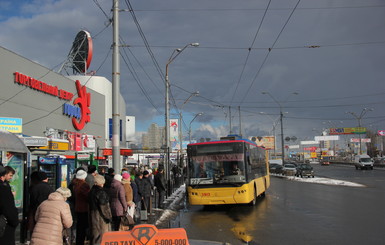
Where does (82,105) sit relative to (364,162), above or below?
above

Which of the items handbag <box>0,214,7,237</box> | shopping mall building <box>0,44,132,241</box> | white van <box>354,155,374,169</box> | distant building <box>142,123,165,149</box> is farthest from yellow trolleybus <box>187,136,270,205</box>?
distant building <box>142,123,165,149</box>

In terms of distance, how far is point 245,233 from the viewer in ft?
34.0

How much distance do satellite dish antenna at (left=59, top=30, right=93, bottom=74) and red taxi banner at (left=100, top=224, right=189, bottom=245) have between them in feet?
132

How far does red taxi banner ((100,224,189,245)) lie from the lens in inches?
208

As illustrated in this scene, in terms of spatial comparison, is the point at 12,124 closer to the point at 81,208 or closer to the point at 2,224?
the point at 81,208

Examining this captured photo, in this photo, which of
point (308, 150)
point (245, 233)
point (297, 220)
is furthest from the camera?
point (308, 150)

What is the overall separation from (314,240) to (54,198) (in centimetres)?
605

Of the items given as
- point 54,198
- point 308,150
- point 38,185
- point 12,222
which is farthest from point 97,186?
point 308,150

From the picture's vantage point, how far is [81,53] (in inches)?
1807

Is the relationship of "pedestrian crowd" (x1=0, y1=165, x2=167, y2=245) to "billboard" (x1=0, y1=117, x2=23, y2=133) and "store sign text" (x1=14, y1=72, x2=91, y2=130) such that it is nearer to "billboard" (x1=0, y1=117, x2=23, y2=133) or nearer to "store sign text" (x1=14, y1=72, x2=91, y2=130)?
"billboard" (x1=0, y1=117, x2=23, y2=133)

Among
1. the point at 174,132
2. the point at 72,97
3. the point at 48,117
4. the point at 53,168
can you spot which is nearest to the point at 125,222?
the point at 53,168

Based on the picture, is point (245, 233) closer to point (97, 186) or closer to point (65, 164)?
point (97, 186)

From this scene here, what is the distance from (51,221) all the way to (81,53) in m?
42.8

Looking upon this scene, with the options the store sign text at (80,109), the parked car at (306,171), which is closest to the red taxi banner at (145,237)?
the store sign text at (80,109)
